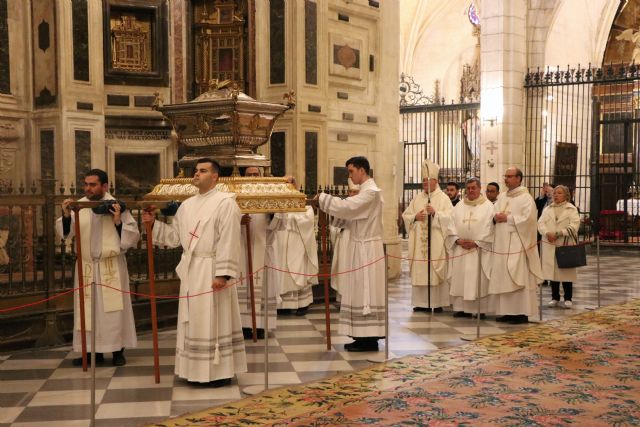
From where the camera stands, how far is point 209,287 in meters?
6.10

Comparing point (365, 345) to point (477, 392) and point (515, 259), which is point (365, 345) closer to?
point (477, 392)

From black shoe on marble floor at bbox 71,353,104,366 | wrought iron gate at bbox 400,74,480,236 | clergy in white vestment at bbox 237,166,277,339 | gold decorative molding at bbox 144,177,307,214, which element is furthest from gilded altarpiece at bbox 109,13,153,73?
wrought iron gate at bbox 400,74,480,236

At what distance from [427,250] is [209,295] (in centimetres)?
478

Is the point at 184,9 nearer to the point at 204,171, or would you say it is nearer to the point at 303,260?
the point at 303,260

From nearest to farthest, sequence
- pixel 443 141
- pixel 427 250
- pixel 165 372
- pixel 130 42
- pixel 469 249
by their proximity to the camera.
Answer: pixel 165 372
pixel 469 249
pixel 427 250
pixel 130 42
pixel 443 141

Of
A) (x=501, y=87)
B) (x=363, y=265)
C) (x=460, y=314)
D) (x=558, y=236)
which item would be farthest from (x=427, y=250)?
(x=501, y=87)

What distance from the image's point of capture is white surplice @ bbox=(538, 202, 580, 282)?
1048 centimetres

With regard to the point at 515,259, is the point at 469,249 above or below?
above

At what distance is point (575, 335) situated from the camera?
8.27m

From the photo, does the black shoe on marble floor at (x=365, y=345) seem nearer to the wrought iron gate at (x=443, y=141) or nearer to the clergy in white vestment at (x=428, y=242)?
the clergy in white vestment at (x=428, y=242)

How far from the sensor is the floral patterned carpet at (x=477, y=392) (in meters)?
5.18

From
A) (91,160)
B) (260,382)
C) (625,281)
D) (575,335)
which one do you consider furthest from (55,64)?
(625,281)

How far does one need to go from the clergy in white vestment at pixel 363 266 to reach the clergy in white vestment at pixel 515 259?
7.67 ft

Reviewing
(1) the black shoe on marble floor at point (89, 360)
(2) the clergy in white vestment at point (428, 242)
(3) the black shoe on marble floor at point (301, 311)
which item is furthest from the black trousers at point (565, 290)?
(1) the black shoe on marble floor at point (89, 360)
